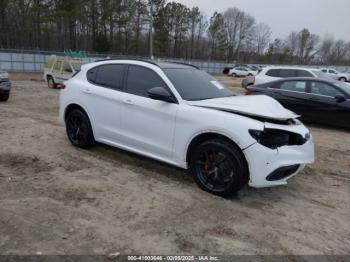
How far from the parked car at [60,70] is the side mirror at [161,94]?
13319mm

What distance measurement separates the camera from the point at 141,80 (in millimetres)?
5262

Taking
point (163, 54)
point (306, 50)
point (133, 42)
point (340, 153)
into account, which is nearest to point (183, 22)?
point (163, 54)

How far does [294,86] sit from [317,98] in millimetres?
855

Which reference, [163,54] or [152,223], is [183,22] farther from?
[152,223]

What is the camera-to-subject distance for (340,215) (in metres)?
4.16

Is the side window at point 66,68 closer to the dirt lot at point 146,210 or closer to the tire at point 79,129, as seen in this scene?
the tire at point 79,129

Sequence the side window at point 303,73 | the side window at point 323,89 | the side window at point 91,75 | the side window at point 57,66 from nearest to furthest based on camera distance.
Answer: the side window at point 91,75, the side window at point 323,89, the side window at point 303,73, the side window at point 57,66

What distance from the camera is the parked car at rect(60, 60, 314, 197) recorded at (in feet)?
13.6

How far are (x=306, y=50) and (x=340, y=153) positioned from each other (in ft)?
305

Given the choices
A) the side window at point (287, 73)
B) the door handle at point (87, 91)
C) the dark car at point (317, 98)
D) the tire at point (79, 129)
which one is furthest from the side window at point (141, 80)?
the side window at point (287, 73)

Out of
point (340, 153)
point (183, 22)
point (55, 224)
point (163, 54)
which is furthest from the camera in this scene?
point (183, 22)

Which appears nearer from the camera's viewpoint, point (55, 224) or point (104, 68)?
point (55, 224)

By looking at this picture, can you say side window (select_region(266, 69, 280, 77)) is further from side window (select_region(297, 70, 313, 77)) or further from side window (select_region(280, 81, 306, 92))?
side window (select_region(280, 81, 306, 92))

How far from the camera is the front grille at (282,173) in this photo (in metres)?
4.16
